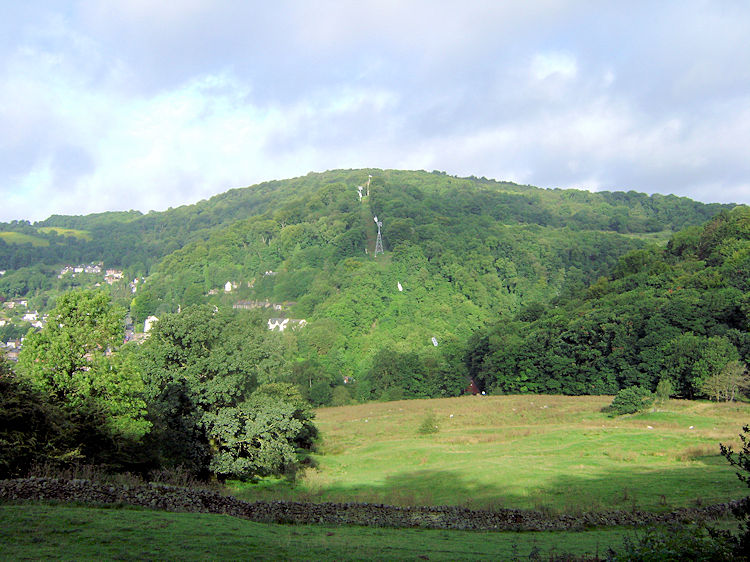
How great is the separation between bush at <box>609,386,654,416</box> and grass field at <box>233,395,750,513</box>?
1519 millimetres

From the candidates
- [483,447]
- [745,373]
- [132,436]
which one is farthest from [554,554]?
[745,373]

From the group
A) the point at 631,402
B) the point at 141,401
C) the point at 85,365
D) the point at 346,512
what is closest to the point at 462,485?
the point at 346,512

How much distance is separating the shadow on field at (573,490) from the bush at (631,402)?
21261 millimetres

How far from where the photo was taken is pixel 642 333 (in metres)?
84.2

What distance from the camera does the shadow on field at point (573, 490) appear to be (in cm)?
2216

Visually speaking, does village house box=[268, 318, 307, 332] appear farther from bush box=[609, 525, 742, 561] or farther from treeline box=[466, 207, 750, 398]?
bush box=[609, 525, 742, 561]

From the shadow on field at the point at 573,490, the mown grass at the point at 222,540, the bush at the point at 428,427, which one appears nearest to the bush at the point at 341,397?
the bush at the point at 428,427

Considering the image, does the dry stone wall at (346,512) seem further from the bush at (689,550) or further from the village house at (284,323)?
the village house at (284,323)

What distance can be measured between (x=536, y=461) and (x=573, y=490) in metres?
8.38

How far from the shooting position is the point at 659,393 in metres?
61.1

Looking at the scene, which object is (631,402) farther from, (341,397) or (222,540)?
(341,397)

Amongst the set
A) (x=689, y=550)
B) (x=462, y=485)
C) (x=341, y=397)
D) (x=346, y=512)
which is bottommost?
(x=341, y=397)

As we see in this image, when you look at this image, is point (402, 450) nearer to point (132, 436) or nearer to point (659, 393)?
point (132, 436)

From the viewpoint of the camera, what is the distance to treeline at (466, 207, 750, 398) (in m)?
71.6
